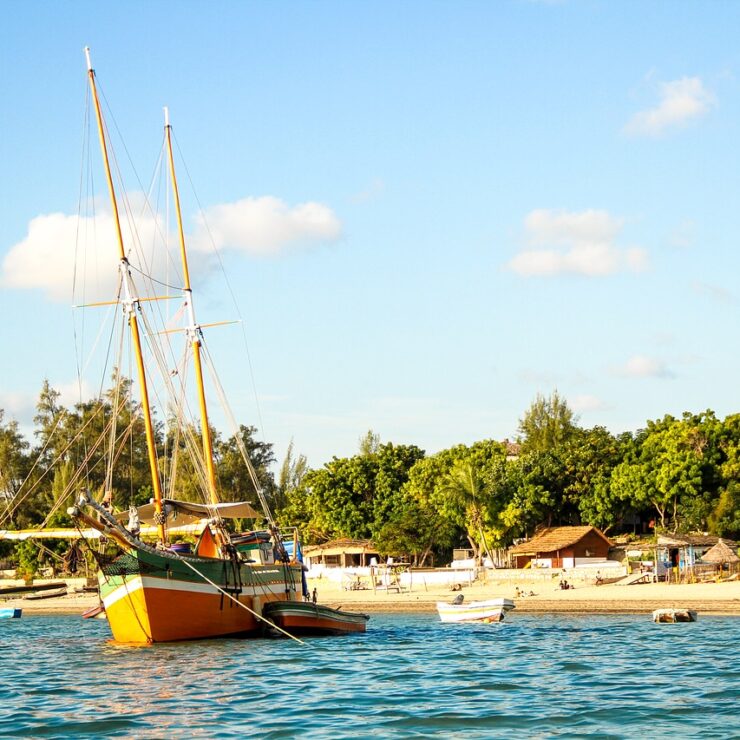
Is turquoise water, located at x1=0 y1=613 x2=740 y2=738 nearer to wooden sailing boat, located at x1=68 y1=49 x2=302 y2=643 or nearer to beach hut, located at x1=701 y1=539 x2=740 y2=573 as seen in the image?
wooden sailing boat, located at x1=68 y1=49 x2=302 y2=643

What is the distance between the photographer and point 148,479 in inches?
5039

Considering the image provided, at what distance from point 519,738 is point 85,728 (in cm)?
893

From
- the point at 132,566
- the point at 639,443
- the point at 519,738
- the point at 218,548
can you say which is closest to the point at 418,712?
the point at 519,738

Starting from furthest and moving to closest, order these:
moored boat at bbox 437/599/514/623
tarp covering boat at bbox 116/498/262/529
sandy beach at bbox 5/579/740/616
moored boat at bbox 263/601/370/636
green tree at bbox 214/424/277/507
Result: 1. green tree at bbox 214/424/277/507
2. sandy beach at bbox 5/579/740/616
3. moored boat at bbox 437/599/514/623
4. moored boat at bbox 263/601/370/636
5. tarp covering boat at bbox 116/498/262/529

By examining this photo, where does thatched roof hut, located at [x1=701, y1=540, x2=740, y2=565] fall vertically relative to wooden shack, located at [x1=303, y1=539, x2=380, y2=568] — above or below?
below

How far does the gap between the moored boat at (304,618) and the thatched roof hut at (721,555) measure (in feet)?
101

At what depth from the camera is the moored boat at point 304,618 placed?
147 feet

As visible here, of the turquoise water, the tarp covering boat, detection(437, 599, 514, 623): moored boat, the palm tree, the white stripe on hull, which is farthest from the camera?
the palm tree

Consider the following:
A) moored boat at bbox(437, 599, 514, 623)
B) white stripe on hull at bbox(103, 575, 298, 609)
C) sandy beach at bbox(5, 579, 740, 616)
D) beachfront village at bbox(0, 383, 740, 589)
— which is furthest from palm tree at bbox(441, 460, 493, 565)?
white stripe on hull at bbox(103, 575, 298, 609)

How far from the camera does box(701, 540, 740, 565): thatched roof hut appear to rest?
224 feet

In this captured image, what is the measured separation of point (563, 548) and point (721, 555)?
45.6 feet

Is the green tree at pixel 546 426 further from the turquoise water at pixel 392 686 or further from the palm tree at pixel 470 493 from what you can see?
the turquoise water at pixel 392 686

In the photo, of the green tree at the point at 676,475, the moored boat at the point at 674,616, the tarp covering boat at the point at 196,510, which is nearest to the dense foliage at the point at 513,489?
the green tree at the point at 676,475

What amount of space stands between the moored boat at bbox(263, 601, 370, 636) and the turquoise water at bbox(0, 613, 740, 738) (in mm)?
1602
